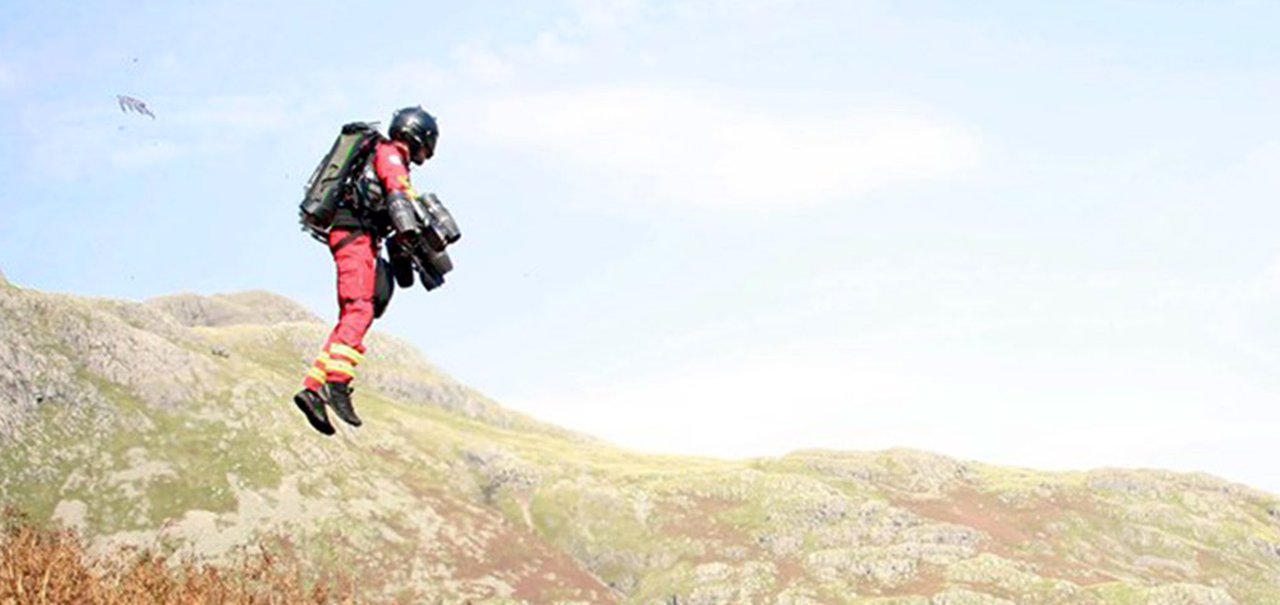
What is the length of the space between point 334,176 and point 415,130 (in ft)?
3.15

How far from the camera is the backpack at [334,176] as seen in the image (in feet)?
34.8

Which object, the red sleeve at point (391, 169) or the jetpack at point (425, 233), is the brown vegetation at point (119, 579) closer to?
the jetpack at point (425, 233)

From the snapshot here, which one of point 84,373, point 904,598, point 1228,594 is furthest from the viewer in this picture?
point 84,373

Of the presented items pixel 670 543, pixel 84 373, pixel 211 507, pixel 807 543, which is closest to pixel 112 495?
pixel 211 507

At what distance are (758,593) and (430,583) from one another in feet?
169

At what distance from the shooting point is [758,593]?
164 m

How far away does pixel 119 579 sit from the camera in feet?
39.7

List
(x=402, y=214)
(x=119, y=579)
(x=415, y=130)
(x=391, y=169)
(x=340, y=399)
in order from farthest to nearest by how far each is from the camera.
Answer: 1. (x=119, y=579)
2. (x=415, y=130)
3. (x=391, y=169)
4. (x=340, y=399)
5. (x=402, y=214)

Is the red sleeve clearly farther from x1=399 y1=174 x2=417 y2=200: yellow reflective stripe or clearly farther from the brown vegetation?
the brown vegetation

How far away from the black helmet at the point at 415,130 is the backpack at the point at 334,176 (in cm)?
21

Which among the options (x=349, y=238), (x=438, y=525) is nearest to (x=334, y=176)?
(x=349, y=238)

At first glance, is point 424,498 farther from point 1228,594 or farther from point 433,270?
point 433,270

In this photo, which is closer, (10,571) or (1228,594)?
(10,571)

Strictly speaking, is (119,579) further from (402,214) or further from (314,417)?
(402,214)
